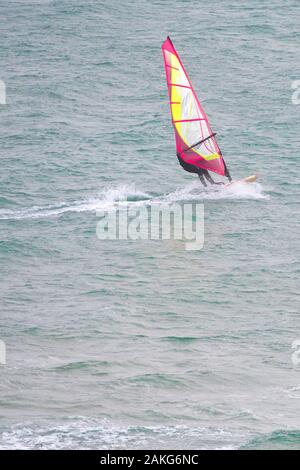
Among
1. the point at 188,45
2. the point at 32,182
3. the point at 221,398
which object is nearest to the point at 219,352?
the point at 221,398

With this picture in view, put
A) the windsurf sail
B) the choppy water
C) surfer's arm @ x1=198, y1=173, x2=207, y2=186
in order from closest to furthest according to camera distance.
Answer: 1. the choppy water
2. the windsurf sail
3. surfer's arm @ x1=198, y1=173, x2=207, y2=186

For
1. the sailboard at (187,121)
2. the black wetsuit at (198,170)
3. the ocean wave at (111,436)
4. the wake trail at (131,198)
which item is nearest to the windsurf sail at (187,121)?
the sailboard at (187,121)

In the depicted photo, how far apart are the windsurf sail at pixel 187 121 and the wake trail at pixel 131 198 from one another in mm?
2291

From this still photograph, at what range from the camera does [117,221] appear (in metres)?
59.2

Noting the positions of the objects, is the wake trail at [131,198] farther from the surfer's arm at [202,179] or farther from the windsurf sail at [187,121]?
the windsurf sail at [187,121]

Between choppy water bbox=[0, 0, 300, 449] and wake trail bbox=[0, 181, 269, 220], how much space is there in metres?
0.17

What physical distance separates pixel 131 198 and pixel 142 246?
266 inches

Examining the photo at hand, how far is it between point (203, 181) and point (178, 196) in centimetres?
206

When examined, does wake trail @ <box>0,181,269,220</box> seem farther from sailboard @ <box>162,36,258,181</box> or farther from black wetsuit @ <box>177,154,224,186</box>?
sailboard @ <box>162,36,258,181</box>

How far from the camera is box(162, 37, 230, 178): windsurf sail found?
60.2 meters

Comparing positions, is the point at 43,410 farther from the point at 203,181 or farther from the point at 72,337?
the point at 203,181

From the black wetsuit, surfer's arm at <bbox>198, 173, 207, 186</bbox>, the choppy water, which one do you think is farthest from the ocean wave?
surfer's arm at <bbox>198, 173, 207, 186</bbox>

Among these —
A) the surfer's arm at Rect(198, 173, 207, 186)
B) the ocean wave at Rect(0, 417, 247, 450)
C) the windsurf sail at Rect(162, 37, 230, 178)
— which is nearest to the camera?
the ocean wave at Rect(0, 417, 247, 450)

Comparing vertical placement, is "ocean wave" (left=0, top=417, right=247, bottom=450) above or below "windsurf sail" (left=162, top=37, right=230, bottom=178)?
below
